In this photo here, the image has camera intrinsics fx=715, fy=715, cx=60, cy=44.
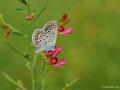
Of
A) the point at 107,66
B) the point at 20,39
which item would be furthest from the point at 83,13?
the point at 107,66

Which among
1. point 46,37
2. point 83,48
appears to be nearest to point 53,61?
point 46,37

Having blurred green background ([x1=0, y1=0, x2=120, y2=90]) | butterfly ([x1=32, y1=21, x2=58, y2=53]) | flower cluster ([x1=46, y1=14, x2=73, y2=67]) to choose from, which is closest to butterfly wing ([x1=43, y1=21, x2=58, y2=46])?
butterfly ([x1=32, y1=21, x2=58, y2=53])

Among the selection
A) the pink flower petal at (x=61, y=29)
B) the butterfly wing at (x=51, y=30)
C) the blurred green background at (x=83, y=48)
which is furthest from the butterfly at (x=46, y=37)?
the blurred green background at (x=83, y=48)

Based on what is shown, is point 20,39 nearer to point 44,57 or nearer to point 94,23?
point 94,23

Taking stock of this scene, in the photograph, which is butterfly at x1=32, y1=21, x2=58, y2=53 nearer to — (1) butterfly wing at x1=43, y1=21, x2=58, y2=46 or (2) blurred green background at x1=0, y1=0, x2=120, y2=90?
(1) butterfly wing at x1=43, y1=21, x2=58, y2=46

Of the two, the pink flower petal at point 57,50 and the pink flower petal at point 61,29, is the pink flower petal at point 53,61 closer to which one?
the pink flower petal at point 57,50

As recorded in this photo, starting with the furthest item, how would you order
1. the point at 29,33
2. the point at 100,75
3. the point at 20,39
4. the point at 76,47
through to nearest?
the point at 20,39 → the point at 76,47 → the point at 100,75 → the point at 29,33
